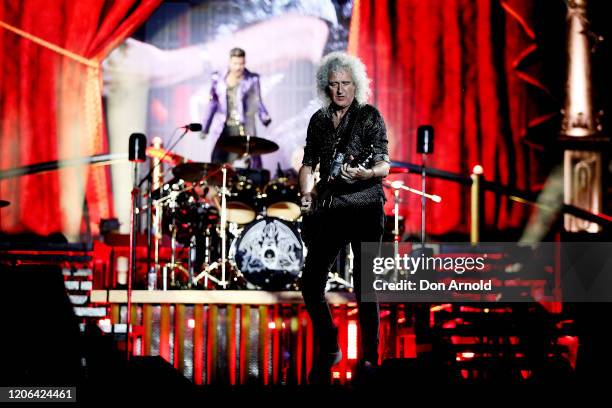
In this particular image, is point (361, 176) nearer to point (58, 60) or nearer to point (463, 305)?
point (463, 305)

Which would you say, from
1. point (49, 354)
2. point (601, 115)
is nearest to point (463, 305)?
point (49, 354)

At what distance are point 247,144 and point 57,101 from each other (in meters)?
3.13

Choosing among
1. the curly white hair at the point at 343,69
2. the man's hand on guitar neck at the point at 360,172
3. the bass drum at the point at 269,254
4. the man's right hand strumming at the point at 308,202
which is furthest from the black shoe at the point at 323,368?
the bass drum at the point at 269,254

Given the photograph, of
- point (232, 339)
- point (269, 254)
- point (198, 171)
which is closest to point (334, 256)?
point (232, 339)

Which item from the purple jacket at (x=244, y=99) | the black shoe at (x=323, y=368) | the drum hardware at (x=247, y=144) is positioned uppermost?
the purple jacket at (x=244, y=99)

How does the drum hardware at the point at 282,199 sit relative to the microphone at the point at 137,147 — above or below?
below

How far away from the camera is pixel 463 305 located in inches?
217

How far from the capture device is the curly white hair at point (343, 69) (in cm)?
378

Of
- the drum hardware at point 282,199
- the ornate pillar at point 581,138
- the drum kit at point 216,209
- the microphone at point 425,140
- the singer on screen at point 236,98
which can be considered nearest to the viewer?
the microphone at point 425,140

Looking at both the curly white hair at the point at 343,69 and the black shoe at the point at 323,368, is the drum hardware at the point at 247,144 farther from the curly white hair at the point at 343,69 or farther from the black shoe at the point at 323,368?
the black shoe at the point at 323,368

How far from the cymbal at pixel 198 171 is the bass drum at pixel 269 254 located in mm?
1029

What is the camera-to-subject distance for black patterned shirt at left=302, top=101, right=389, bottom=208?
12.1 feet

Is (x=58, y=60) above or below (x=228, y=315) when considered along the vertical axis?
above

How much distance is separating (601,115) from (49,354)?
23.7 feet
